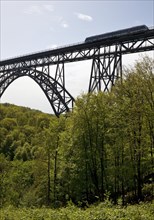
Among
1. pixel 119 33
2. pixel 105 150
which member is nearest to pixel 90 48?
pixel 119 33

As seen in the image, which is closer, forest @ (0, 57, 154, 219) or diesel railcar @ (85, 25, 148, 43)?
forest @ (0, 57, 154, 219)

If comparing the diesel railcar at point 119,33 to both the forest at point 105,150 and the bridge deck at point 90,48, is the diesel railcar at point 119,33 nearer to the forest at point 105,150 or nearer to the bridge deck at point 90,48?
the bridge deck at point 90,48

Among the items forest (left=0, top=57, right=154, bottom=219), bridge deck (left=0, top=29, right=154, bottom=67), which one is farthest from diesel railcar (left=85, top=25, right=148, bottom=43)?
forest (left=0, top=57, right=154, bottom=219)

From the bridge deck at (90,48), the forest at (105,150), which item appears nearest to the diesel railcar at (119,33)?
the bridge deck at (90,48)

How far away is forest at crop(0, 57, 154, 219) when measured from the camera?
21750mm

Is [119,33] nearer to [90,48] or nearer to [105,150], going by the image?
[90,48]

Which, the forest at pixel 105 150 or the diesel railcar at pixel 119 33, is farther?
the diesel railcar at pixel 119 33

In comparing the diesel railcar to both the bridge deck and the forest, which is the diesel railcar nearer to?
the bridge deck

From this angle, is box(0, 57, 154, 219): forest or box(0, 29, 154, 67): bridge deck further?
box(0, 29, 154, 67): bridge deck

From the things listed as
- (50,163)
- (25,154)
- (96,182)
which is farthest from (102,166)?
(25,154)

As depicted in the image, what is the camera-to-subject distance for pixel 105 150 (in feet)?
85.2

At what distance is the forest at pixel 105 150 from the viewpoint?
71.4 ft

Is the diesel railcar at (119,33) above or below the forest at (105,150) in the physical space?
above

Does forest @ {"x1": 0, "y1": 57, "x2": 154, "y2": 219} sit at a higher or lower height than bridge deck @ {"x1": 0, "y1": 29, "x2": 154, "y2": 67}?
lower
